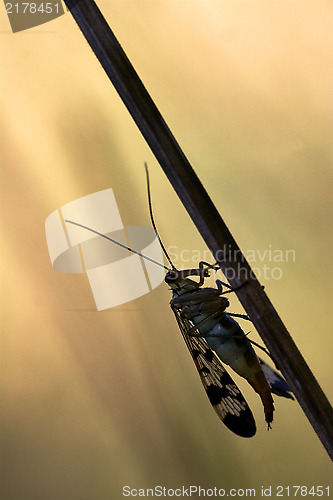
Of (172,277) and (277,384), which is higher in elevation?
(172,277)

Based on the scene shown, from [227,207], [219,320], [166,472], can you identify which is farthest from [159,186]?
[166,472]

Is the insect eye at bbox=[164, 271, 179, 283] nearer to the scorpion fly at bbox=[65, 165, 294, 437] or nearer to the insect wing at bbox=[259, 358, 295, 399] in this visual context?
the scorpion fly at bbox=[65, 165, 294, 437]

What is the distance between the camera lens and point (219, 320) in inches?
17.6

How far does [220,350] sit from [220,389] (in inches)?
1.9

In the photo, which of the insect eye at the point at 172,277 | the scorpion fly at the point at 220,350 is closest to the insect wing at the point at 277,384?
the scorpion fly at the point at 220,350

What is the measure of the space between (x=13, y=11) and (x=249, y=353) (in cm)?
44

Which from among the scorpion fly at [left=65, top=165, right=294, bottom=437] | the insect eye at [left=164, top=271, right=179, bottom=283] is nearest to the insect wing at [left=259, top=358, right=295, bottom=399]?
the scorpion fly at [left=65, top=165, right=294, bottom=437]

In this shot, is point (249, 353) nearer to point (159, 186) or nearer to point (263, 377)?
point (263, 377)

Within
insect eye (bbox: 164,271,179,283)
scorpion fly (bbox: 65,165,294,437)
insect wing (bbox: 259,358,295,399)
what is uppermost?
insect eye (bbox: 164,271,179,283)

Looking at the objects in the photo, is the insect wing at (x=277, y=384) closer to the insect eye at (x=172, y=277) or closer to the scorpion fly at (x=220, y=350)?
the scorpion fly at (x=220, y=350)

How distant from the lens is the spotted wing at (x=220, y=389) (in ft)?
1.46

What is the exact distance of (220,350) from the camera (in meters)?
0.44

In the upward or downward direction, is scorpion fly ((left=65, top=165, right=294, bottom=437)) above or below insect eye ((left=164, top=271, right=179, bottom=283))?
below

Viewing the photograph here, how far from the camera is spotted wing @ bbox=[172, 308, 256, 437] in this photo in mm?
445
